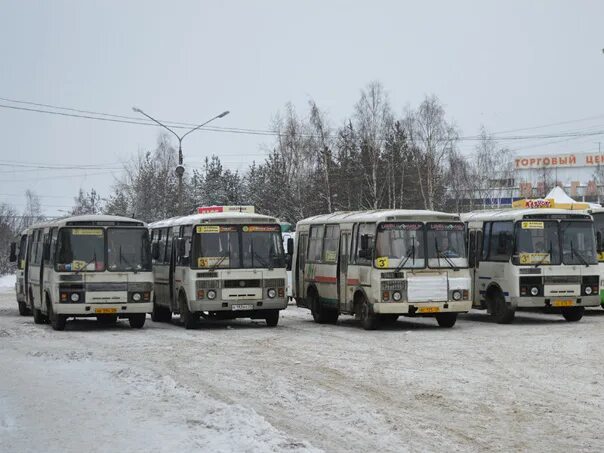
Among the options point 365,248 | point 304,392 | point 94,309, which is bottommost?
point 304,392

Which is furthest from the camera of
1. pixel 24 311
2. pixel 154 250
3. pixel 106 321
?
pixel 24 311

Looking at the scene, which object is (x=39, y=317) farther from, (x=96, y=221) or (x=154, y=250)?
(x=96, y=221)

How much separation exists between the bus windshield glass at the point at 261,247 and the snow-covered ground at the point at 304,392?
2.46 metres

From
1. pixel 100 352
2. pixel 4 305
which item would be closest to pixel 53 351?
pixel 100 352

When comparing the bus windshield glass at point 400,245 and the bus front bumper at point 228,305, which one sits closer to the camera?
the bus windshield glass at point 400,245

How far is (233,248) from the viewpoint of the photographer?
26.2 metres

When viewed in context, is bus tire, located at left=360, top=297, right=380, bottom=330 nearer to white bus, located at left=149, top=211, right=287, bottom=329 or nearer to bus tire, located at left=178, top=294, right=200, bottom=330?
white bus, located at left=149, top=211, right=287, bottom=329

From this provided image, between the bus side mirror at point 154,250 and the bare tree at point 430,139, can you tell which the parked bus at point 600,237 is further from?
the bare tree at point 430,139

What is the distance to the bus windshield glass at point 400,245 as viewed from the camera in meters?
25.2

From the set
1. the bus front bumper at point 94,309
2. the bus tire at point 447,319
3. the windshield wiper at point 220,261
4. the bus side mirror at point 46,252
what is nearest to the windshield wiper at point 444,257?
the bus tire at point 447,319

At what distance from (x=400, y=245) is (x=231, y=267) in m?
3.92

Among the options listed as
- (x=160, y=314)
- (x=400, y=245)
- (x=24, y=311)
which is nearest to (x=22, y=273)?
(x=24, y=311)

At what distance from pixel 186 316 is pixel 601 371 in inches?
484

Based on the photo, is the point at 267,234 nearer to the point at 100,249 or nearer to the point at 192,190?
the point at 100,249
